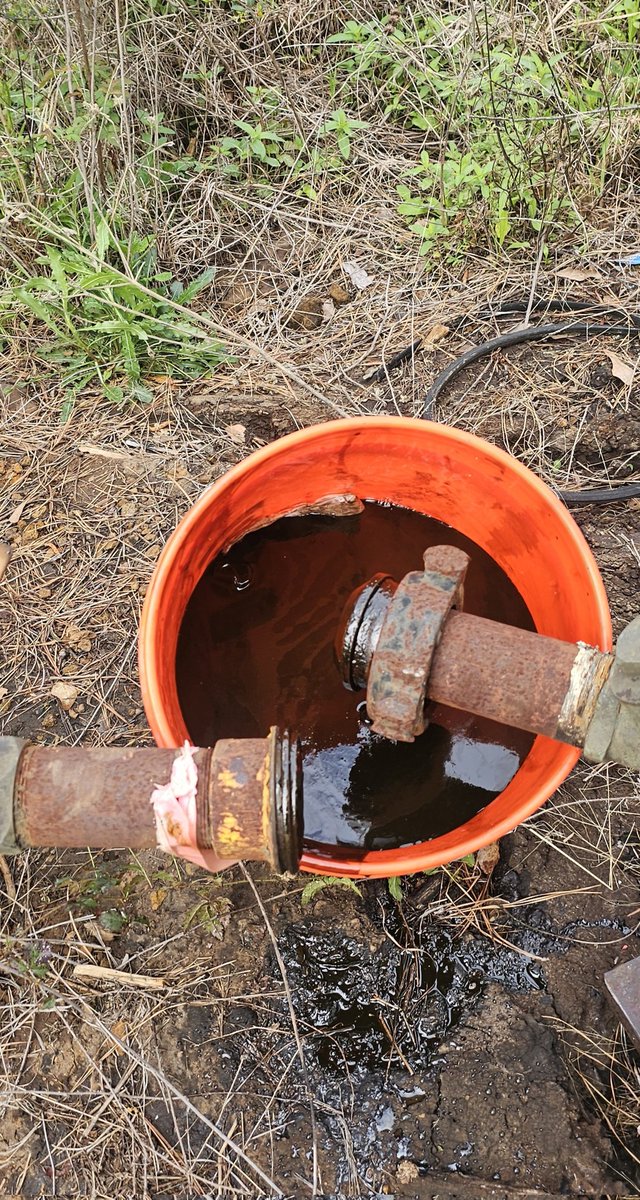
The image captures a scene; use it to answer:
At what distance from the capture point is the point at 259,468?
1403mm

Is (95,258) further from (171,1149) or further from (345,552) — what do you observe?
(171,1149)

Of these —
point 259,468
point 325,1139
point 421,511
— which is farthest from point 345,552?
point 325,1139

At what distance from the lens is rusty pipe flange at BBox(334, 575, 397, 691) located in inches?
47.2

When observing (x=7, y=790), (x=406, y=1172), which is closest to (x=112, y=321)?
(x=7, y=790)

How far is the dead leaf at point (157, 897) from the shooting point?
1.48m

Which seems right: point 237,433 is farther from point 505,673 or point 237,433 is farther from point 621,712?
point 621,712

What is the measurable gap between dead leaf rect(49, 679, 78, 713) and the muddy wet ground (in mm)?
17

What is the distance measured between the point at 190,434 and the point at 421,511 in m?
0.59

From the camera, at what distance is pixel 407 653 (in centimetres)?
107

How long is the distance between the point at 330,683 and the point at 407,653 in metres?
0.57

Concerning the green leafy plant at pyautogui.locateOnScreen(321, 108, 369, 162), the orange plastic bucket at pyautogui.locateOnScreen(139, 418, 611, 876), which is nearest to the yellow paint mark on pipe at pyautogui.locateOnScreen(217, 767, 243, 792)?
the orange plastic bucket at pyautogui.locateOnScreen(139, 418, 611, 876)

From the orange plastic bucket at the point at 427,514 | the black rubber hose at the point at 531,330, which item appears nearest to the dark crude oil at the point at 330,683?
the orange plastic bucket at the point at 427,514

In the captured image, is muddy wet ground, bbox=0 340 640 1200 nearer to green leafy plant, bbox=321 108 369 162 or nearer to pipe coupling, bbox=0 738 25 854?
pipe coupling, bbox=0 738 25 854

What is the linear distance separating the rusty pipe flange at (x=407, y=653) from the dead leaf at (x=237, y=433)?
901mm
